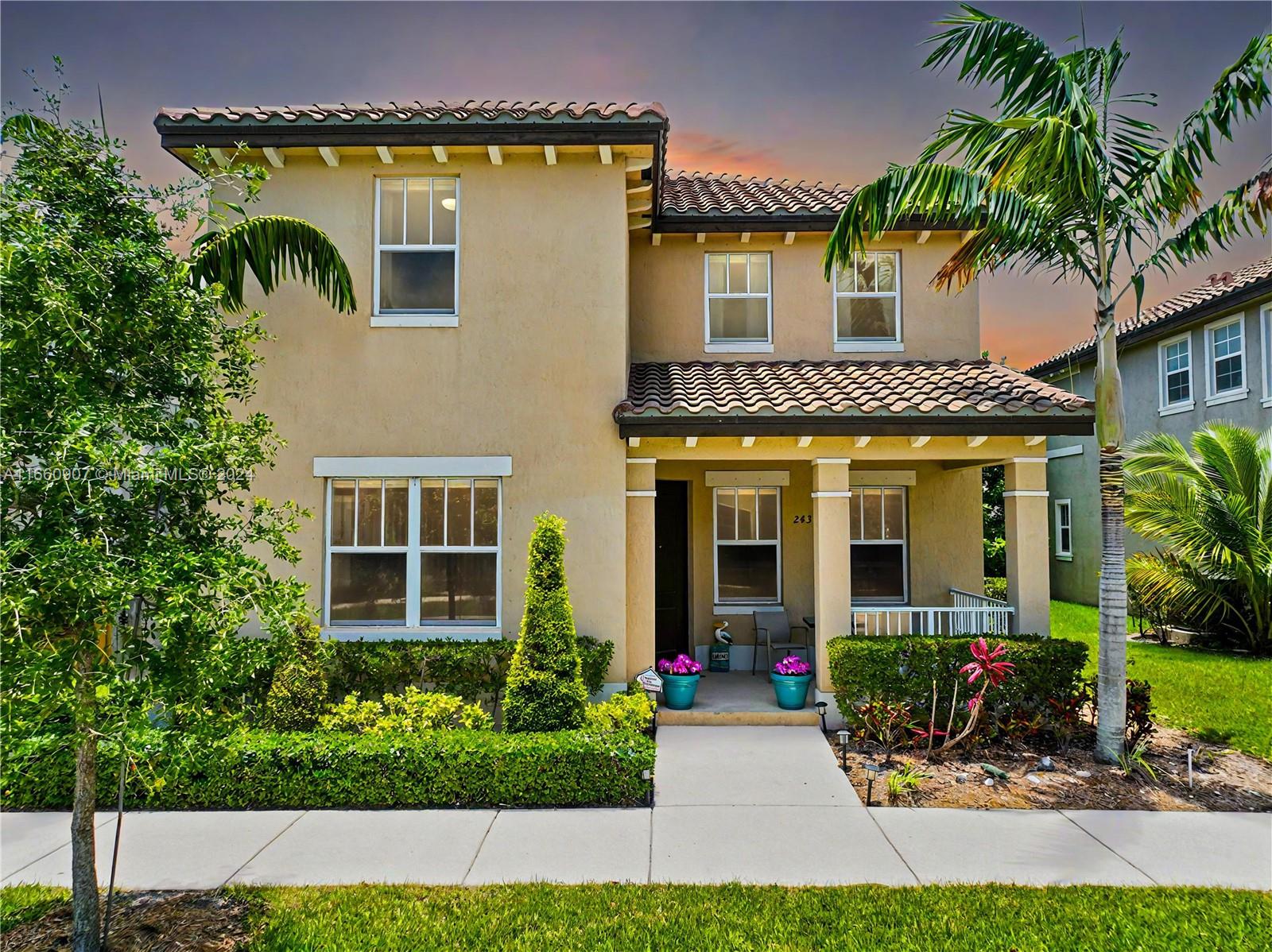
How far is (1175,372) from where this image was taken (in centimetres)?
1748

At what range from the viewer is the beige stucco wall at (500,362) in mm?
8695

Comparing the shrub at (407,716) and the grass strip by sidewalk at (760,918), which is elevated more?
the shrub at (407,716)

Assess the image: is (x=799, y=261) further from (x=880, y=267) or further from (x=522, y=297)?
(x=522, y=297)

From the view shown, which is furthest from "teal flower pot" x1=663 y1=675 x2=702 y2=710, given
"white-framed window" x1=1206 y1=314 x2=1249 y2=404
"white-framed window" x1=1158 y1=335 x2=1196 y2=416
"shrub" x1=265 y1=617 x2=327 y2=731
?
"white-framed window" x1=1158 y1=335 x2=1196 y2=416

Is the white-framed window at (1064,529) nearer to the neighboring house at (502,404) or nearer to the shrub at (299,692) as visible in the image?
the neighboring house at (502,404)

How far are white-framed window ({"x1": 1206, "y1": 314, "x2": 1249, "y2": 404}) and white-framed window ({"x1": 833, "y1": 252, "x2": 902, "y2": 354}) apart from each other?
34.2ft

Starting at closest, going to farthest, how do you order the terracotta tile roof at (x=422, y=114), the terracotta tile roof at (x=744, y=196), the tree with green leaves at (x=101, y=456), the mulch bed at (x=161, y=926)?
1. the tree with green leaves at (x=101, y=456)
2. the mulch bed at (x=161, y=926)
3. the terracotta tile roof at (x=422, y=114)
4. the terracotta tile roof at (x=744, y=196)

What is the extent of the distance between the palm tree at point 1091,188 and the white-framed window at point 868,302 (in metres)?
3.26

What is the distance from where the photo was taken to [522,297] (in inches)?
349

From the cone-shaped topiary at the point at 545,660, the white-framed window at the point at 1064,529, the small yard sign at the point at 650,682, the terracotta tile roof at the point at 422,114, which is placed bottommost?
the small yard sign at the point at 650,682

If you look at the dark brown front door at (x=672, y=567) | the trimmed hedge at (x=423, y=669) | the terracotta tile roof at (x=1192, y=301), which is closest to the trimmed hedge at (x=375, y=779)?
the trimmed hedge at (x=423, y=669)

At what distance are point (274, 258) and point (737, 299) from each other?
21.8 ft

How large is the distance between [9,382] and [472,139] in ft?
19.9

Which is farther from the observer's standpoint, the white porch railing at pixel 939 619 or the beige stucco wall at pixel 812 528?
the beige stucco wall at pixel 812 528
